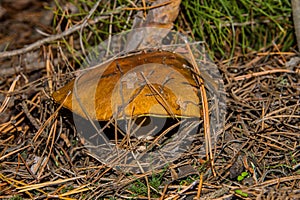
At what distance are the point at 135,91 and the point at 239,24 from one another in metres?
0.80

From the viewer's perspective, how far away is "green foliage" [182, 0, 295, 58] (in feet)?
6.37

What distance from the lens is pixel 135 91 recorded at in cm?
140

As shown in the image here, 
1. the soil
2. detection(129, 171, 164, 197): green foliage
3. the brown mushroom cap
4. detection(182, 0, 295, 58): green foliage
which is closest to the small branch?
the soil

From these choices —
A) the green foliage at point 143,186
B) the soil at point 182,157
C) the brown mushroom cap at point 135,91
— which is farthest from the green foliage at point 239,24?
the green foliage at point 143,186

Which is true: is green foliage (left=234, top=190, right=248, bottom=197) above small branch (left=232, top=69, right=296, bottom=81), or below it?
below

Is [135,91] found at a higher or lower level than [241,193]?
higher

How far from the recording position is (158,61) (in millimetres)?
1554

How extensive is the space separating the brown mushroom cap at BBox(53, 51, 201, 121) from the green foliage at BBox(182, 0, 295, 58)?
0.45 m

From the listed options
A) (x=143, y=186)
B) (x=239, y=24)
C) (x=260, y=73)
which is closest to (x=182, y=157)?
(x=143, y=186)

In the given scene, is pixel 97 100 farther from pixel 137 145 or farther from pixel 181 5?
pixel 181 5

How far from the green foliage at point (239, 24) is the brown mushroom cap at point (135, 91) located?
0.45m

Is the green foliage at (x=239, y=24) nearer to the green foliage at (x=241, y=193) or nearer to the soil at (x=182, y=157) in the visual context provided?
the soil at (x=182, y=157)

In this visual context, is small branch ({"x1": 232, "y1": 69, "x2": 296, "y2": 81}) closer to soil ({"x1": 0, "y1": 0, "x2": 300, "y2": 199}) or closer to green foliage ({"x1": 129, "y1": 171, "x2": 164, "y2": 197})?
soil ({"x1": 0, "y1": 0, "x2": 300, "y2": 199})

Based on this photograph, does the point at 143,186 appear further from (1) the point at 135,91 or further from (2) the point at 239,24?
(2) the point at 239,24
